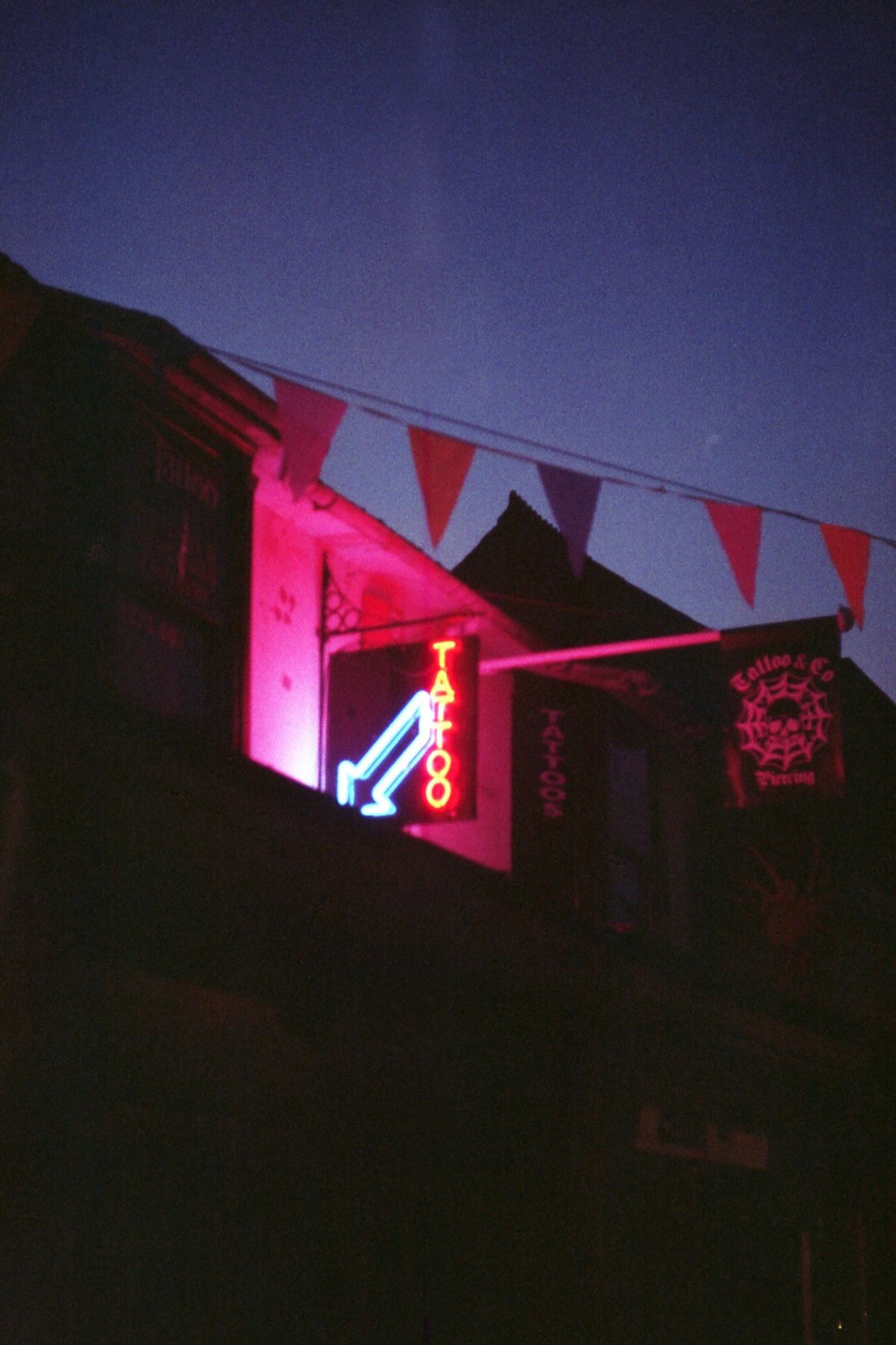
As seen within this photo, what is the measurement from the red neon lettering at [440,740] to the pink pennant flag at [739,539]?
8.03ft

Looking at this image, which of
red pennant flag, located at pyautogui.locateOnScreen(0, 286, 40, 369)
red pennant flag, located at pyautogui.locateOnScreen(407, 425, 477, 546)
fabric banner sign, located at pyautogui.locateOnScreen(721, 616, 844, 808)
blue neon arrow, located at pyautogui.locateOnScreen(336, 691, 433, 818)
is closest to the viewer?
red pennant flag, located at pyautogui.locateOnScreen(0, 286, 40, 369)

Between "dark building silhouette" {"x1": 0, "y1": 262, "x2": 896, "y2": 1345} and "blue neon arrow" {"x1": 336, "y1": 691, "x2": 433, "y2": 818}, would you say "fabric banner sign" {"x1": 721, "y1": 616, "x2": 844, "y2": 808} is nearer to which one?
"dark building silhouette" {"x1": 0, "y1": 262, "x2": 896, "y2": 1345}

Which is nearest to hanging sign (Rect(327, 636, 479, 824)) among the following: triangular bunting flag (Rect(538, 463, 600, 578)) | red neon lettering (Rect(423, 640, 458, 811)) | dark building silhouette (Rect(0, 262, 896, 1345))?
red neon lettering (Rect(423, 640, 458, 811))

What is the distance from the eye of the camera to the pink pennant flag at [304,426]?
863 cm

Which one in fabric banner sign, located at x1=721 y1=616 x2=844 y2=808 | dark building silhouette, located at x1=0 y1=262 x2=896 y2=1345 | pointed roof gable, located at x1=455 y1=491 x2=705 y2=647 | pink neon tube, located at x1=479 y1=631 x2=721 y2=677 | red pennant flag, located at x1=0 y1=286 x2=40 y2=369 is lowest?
dark building silhouette, located at x1=0 y1=262 x2=896 y2=1345

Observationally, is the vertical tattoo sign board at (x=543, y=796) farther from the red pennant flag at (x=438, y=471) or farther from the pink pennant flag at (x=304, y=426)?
the pink pennant flag at (x=304, y=426)

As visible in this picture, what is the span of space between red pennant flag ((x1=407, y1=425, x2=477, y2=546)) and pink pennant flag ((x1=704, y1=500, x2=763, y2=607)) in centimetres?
187

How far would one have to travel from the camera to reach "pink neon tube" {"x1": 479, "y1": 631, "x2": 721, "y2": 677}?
12.5 meters

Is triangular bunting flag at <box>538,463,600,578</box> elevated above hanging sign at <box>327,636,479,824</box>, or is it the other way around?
triangular bunting flag at <box>538,463,600,578</box>

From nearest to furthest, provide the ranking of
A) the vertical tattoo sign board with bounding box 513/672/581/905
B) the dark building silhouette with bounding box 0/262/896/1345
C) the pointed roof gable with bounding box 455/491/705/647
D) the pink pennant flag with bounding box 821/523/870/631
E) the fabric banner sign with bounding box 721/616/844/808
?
the dark building silhouette with bounding box 0/262/896/1345
the pink pennant flag with bounding box 821/523/870/631
the fabric banner sign with bounding box 721/616/844/808
the vertical tattoo sign board with bounding box 513/672/581/905
the pointed roof gable with bounding box 455/491/705/647

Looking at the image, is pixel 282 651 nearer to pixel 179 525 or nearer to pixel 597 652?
pixel 179 525

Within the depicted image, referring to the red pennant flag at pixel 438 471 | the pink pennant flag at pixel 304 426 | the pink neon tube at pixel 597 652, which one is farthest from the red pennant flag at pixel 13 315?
the pink neon tube at pixel 597 652

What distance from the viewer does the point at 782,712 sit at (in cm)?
1258

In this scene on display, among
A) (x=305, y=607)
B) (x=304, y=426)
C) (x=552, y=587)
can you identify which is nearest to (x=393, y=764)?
(x=305, y=607)
